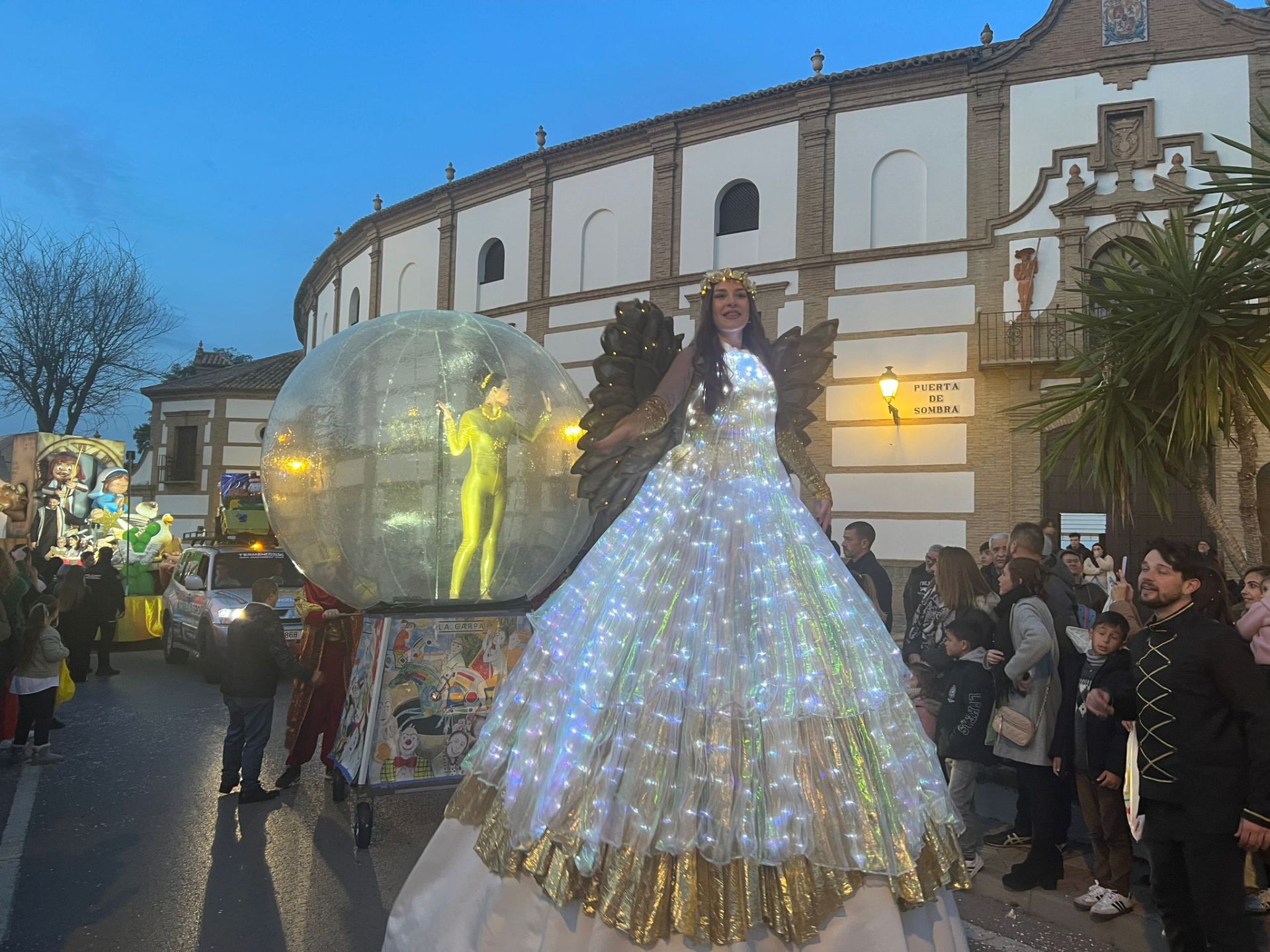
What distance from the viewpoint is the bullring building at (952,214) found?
15.5 m

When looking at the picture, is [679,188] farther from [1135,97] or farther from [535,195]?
[1135,97]

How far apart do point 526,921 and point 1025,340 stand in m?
15.5

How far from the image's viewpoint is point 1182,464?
6.45 meters

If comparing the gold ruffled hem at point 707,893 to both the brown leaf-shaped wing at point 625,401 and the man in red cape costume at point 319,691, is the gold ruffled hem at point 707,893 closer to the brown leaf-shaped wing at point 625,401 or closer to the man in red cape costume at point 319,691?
the brown leaf-shaped wing at point 625,401

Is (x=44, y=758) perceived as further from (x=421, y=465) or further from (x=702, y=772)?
(x=702, y=772)

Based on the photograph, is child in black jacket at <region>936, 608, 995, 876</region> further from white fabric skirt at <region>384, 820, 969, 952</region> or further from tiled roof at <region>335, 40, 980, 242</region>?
tiled roof at <region>335, 40, 980, 242</region>

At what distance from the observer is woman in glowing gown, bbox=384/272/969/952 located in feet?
7.30

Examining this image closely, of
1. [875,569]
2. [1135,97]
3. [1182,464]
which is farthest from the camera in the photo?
[1135,97]

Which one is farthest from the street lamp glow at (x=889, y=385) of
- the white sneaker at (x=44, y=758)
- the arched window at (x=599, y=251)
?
the white sneaker at (x=44, y=758)

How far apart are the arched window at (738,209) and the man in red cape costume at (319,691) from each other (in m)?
14.7

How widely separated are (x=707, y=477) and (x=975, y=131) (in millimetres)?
16266

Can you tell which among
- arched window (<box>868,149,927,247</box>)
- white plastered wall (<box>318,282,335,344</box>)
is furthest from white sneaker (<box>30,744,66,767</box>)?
white plastered wall (<box>318,282,335,344</box>)

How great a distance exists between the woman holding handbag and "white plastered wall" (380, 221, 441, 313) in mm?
21698

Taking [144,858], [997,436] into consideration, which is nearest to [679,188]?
[997,436]
